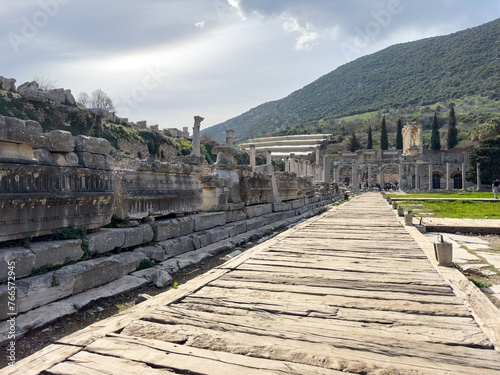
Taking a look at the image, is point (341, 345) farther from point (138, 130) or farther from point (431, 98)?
point (431, 98)

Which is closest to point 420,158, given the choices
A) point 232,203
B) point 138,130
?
point 138,130

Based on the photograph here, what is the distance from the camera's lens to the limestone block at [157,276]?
Result: 4102mm

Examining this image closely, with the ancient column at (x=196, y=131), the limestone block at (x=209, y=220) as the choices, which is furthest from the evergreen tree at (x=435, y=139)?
the limestone block at (x=209, y=220)

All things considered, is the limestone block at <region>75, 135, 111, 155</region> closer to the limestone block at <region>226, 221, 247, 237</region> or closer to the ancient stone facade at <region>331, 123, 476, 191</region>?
the limestone block at <region>226, 221, 247, 237</region>

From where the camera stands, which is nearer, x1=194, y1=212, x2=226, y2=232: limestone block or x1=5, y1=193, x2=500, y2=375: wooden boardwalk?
x1=5, y1=193, x2=500, y2=375: wooden boardwalk

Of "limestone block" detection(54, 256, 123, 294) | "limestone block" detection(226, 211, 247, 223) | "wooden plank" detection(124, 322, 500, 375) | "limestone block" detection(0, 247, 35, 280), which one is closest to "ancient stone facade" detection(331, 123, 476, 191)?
"limestone block" detection(226, 211, 247, 223)

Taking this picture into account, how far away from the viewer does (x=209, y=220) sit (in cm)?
673

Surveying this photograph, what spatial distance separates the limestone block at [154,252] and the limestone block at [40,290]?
1296 millimetres

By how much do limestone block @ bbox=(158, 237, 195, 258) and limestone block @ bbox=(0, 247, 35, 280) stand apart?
2034 mm

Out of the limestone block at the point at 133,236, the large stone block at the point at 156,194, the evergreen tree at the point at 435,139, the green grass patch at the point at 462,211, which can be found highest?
the evergreen tree at the point at 435,139

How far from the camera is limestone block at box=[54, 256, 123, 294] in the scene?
346 cm

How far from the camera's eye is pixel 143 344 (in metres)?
2.10

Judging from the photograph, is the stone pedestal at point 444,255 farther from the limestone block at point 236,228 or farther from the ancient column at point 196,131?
the ancient column at point 196,131

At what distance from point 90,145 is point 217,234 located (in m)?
3.06
